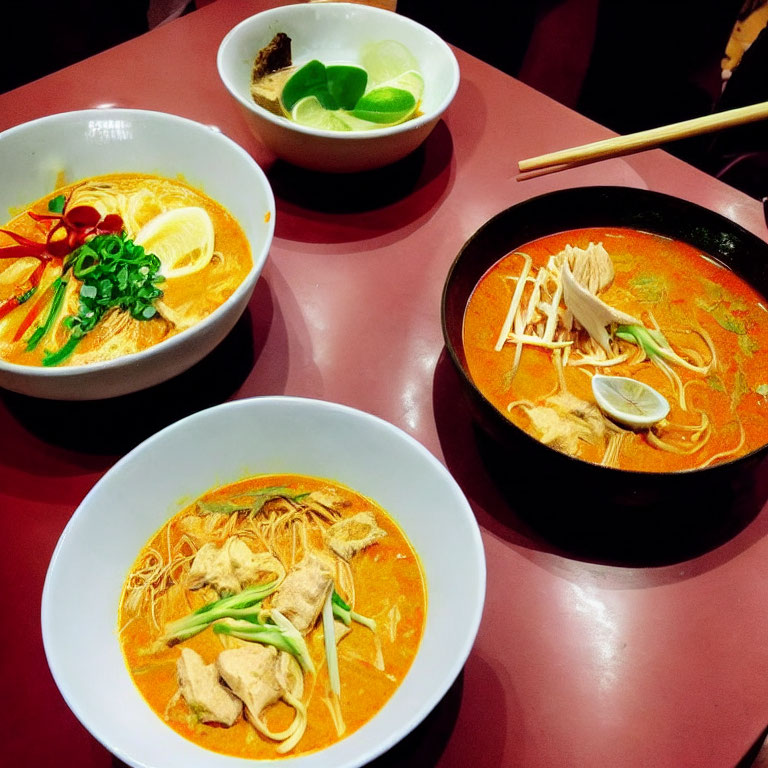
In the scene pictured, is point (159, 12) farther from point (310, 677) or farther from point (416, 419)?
point (310, 677)

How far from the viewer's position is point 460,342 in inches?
51.7

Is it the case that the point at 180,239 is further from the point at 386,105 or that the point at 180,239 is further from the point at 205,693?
the point at 205,693

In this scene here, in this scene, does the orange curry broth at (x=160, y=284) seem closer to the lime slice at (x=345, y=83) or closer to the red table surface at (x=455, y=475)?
the red table surface at (x=455, y=475)

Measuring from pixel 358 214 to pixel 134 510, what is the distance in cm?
105

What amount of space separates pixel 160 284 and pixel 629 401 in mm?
977

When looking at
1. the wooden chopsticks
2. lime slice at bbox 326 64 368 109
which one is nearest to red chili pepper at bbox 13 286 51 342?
lime slice at bbox 326 64 368 109

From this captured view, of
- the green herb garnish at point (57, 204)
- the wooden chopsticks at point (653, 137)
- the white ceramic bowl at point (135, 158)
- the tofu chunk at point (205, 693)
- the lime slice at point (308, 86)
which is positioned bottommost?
the tofu chunk at point (205, 693)

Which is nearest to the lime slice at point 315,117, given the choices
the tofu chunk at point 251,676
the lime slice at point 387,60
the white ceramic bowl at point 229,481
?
the lime slice at point 387,60

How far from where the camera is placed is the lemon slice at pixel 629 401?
1.22m

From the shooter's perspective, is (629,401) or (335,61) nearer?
(629,401)

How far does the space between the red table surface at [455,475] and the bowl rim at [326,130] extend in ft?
0.67

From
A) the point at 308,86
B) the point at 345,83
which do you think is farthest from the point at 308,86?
the point at 345,83

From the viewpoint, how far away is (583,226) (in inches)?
62.9

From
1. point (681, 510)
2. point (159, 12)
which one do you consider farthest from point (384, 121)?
point (159, 12)
